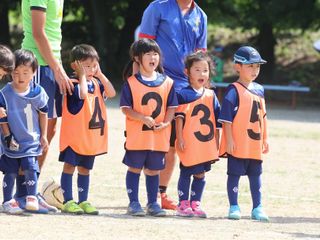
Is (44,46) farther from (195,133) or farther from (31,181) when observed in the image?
(195,133)

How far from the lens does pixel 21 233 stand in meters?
6.39

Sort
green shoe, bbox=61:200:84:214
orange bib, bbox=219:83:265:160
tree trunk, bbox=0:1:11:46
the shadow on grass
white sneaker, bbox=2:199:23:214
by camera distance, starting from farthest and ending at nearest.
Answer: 1. tree trunk, bbox=0:1:11:46
2. orange bib, bbox=219:83:265:160
3. the shadow on grass
4. green shoe, bbox=61:200:84:214
5. white sneaker, bbox=2:199:23:214

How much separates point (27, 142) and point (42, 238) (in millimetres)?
1395

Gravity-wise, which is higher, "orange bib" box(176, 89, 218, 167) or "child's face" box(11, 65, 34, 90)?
"child's face" box(11, 65, 34, 90)

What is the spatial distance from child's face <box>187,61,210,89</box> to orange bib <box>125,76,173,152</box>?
32cm

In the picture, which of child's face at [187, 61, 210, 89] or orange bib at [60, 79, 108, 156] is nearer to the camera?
orange bib at [60, 79, 108, 156]

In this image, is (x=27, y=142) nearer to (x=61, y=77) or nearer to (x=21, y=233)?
(x=61, y=77)

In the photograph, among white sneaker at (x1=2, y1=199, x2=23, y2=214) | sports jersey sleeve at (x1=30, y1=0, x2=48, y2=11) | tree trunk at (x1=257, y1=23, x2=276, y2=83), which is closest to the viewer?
white sneaker at (x1=2, y1=199, x2=23, y2=214)

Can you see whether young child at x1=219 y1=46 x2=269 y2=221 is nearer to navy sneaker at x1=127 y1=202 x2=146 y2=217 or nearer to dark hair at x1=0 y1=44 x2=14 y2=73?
navy sneaker at x1=127 y1=202 x2=146 y2=217

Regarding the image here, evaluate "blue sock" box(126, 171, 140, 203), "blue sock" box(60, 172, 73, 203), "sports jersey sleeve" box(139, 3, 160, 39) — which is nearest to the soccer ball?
"blue sock" box(60, 172, 73, 203)

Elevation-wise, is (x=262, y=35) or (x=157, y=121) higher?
(x=262, y=35)

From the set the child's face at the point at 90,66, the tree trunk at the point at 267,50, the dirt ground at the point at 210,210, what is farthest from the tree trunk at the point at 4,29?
the child's face at the point at 90,66

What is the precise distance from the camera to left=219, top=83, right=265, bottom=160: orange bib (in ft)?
25.7

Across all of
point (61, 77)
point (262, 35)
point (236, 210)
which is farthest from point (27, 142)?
point (262, 35)
